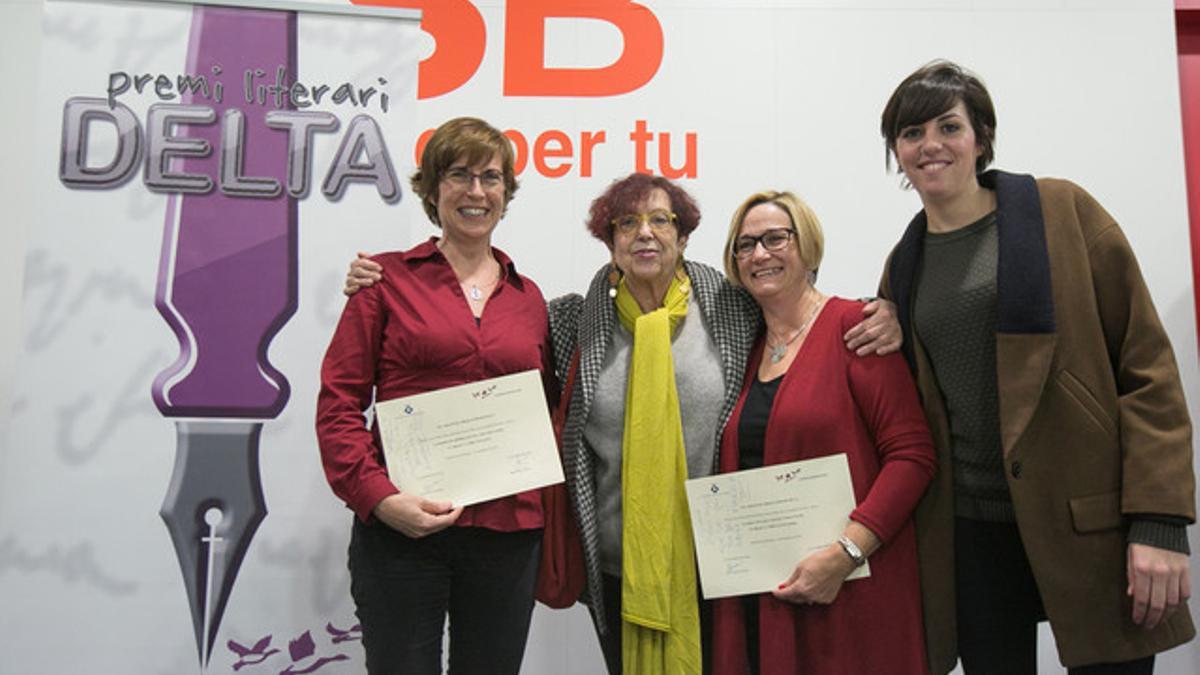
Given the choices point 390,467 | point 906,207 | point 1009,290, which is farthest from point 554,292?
point 1009,290

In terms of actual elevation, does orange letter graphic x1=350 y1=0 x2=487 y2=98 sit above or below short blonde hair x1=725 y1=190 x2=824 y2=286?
above

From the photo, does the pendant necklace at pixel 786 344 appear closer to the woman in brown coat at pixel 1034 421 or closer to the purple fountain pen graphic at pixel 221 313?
the woman in brown coat at pixel 1034 421

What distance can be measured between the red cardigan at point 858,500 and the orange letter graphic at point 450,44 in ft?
5.43

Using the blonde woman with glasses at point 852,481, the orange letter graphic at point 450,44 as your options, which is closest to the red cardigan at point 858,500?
the blonde woman with glasses at point 852,481

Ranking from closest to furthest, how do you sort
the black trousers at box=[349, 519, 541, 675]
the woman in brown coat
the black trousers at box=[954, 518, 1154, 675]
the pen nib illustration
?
1. the woman in brown coat
2. the black trousers at box=[954, 518, 1154, 675]
3. the black trousers at box=[349, 519, 541, 675]
4. the pen nib illustration

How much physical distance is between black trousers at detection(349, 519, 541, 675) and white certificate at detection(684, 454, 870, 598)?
1.29 ft

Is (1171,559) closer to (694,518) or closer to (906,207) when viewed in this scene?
(694,518)

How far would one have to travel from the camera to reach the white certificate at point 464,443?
156 centimetres

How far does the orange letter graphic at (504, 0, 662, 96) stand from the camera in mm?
2568

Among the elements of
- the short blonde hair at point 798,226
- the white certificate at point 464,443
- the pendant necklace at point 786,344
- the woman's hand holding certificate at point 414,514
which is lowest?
the woman's hand holding certificate at point 414,514

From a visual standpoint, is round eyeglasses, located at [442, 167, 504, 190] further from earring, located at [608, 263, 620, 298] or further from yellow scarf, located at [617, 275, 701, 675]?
yellow scarf, located at [617, 275, 701, 675]

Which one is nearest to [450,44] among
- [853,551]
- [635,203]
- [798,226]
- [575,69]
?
[575,69]

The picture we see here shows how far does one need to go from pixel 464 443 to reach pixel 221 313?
1.12 m

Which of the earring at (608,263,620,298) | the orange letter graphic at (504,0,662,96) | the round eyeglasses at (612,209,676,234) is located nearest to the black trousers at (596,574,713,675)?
the earring at (608,263,620,298)
